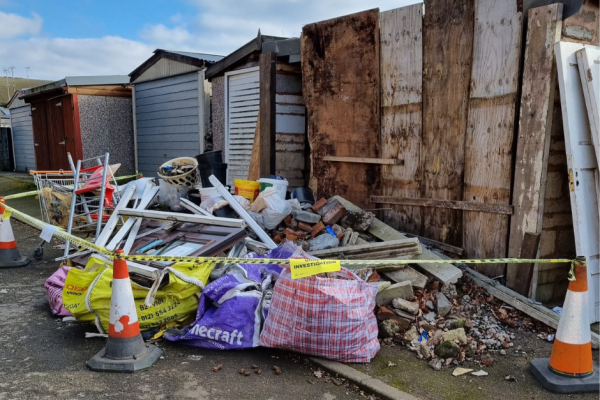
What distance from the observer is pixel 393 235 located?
16.7 feet

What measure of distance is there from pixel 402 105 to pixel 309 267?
2995 mm

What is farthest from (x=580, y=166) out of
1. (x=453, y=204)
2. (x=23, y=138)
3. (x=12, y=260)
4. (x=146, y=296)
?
(x=23, y=138)

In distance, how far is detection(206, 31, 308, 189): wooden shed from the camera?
7.18 meters

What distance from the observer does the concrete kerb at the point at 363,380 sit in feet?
9.88

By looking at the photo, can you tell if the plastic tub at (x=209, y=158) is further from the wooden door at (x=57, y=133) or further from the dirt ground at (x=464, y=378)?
the wooden door at (x=57, y=133)

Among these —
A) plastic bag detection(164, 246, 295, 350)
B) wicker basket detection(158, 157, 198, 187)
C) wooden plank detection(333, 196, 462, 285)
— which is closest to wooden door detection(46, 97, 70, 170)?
wicker basket detection(158, 157, 198, 187)

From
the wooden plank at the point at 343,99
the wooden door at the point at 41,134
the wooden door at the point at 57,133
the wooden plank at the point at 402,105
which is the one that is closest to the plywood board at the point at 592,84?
the wooden plank at the point at 402,105

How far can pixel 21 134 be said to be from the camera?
18734mm

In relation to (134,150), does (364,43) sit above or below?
above

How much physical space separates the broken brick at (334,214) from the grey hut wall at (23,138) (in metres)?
16.2

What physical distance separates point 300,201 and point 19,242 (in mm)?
4626

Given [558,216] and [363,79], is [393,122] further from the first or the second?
[558,216]

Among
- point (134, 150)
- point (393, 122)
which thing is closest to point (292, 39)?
point (393, 122)

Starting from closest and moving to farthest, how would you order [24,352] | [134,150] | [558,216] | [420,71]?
[24,352] → [558,216] → [420,71] → [134,150]
